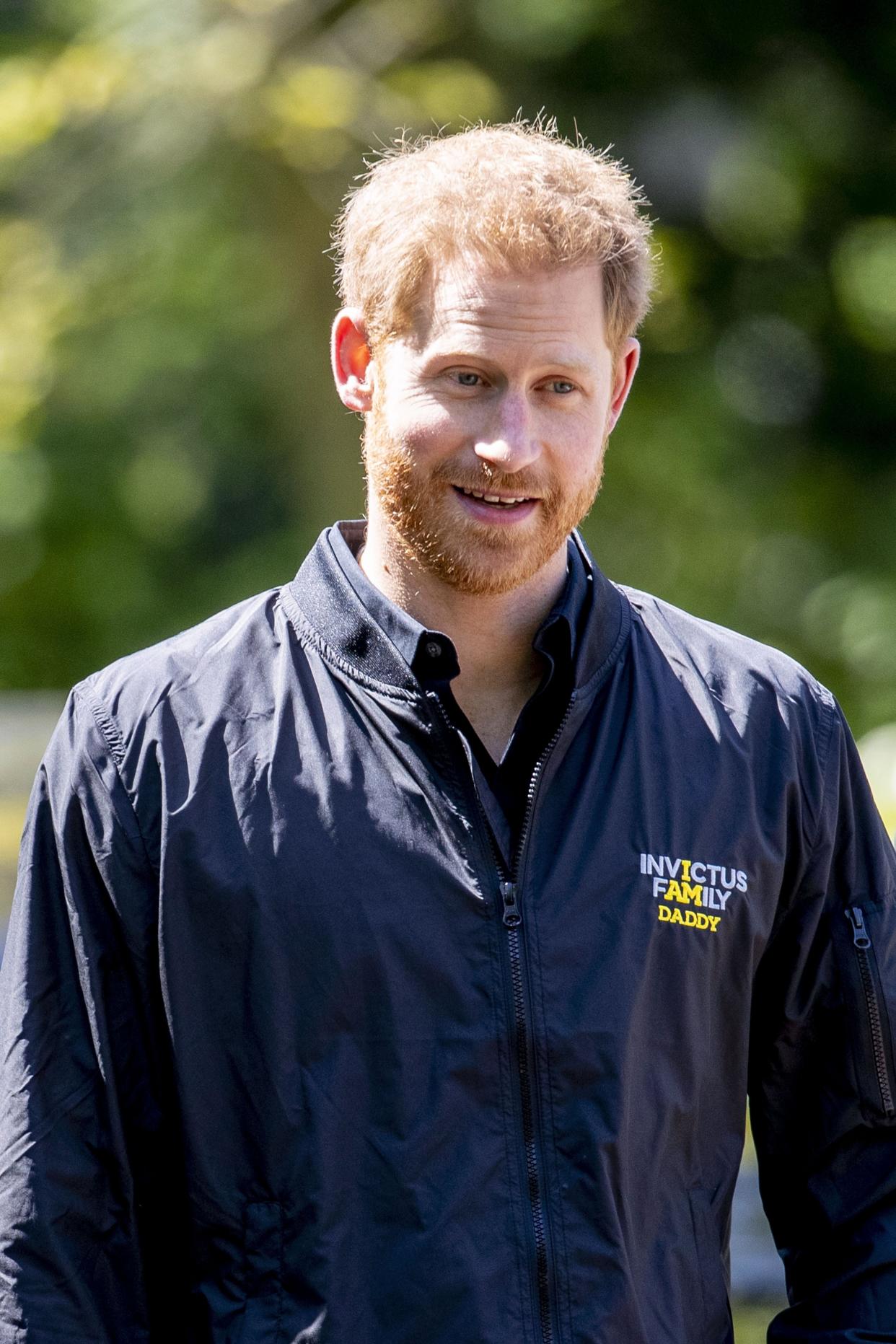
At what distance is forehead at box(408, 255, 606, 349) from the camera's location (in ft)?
7.56

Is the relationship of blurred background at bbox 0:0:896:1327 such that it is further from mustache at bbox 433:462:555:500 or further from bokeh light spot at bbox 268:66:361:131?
mustache at bbox 433:462:555:500

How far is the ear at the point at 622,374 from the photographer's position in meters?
2.49

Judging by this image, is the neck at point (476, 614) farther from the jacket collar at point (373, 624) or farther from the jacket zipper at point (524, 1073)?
the jacket zipper at point (524, 1073)

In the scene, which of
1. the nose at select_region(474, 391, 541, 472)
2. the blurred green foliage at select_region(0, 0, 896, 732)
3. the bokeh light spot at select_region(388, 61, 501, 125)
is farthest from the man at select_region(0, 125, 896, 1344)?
the bokeh light spot at select_region(388, 61, 501, 125)

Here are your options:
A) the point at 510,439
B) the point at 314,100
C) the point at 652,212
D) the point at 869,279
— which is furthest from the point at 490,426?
the point at 652,212

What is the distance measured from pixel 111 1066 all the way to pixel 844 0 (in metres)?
9.07

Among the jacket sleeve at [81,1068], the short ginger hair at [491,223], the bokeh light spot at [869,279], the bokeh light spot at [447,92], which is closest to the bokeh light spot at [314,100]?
the bokeh light spot at [447,92]

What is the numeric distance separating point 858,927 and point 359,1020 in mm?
725

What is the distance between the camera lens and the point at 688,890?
7.41 ft

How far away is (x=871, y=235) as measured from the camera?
969 centimetres

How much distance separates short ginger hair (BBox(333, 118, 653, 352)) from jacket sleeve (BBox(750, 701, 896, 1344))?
2.41 feet

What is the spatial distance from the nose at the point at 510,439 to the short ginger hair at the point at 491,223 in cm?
18

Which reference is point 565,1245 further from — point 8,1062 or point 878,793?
point 878,793

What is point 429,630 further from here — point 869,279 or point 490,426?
point 869,279
